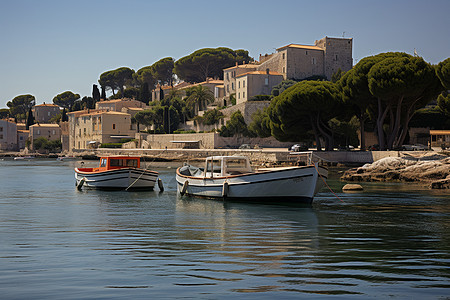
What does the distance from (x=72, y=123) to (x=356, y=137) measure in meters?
66.6

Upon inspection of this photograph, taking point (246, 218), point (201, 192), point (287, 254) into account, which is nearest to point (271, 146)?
point (201, 192)

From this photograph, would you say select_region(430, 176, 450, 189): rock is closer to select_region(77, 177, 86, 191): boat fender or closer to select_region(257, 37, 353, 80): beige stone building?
select_region(77, 177, 86, 191): boat fender

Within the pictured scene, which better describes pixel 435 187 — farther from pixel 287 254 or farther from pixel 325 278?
pixel 325 278

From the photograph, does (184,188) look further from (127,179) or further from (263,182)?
(263,182)

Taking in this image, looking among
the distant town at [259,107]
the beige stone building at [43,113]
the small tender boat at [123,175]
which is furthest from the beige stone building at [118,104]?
the small tender boat at [123,175]

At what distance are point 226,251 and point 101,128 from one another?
90.0m

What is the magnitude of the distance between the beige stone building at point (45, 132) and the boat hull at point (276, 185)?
344 ft

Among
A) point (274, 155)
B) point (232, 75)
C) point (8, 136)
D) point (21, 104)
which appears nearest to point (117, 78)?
point (8, 136)

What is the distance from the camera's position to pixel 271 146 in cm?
7431

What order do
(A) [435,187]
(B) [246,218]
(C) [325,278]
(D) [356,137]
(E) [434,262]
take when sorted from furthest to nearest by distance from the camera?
1. (D) [356,137]
2. (A) [435,187]
3. (B) [246,218]
4. (E) [434,262]
5. (C) [325,278]

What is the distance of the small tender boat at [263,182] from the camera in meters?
20.0

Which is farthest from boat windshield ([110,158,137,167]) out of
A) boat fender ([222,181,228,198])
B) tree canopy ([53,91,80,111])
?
tree canopy ([53,91,80,111])

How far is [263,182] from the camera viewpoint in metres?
20.6

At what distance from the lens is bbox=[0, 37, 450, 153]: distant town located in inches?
1833
